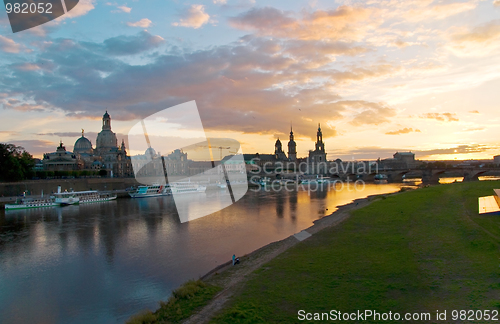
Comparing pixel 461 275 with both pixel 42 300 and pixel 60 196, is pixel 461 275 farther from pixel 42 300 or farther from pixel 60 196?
pixel 60 196

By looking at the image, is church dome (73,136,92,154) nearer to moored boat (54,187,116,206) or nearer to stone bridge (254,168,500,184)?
moored boat (54,187,116,206)

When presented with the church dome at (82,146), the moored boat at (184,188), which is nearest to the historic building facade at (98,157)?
the church dome at (82,146)

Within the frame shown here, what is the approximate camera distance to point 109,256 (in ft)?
64.1

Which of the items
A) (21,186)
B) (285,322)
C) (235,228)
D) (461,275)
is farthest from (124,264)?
(21,186)

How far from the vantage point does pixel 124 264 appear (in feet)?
58.3

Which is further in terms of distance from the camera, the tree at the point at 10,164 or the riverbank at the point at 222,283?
the tree at the point at 10,164

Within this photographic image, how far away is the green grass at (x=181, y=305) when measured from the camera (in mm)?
9695

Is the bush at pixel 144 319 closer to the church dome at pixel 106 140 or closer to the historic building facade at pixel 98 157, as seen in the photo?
the historic building facade at pixel 98 157

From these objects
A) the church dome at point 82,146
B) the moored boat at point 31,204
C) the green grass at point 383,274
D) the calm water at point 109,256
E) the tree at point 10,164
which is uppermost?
the church dome at point 82,146

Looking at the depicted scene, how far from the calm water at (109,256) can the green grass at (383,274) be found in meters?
4.77

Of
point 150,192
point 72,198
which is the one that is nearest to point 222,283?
point 72,198

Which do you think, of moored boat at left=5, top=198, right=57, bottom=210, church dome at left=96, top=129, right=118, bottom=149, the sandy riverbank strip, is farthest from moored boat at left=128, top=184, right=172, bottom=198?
church dome at left=96, top=129, right=118, bottom=149

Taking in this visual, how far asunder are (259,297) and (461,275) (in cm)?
674

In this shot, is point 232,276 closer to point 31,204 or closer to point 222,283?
point 222,283
